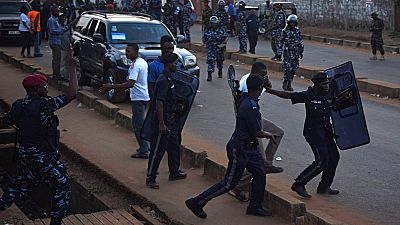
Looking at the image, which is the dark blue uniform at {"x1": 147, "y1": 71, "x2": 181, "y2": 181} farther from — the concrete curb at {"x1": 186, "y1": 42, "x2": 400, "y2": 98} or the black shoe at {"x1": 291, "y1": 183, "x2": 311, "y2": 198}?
the concrete curb at {"x1": 186, "y1": 42, "x2": 400, "y2": 98}

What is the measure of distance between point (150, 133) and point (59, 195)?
6.43 feet

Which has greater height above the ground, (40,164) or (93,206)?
(40,164)

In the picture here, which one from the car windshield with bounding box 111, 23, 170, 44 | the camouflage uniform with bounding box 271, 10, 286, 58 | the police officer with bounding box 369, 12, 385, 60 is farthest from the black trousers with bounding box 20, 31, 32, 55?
the police officer with bounding box 369, 12, 385, 60

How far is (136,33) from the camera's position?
1702 centimetres

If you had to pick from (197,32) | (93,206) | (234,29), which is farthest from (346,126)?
(197,32)

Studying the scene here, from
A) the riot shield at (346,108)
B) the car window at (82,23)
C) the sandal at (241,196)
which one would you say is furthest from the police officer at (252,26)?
the sandal at (241,196)

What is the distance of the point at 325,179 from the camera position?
902 centimetres

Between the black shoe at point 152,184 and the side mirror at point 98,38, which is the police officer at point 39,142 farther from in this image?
A: the side mirror at point 98,38

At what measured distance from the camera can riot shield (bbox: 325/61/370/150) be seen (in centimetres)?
904

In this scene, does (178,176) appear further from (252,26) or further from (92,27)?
(252,26)

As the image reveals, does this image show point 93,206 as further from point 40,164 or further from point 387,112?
point 387,112

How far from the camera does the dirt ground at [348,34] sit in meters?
29.8

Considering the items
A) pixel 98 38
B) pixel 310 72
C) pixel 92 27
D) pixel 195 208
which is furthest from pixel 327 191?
pixel 310 72

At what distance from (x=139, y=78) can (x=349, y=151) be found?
3.53 m
